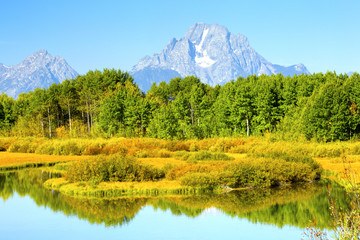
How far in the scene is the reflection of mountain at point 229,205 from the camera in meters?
18.6

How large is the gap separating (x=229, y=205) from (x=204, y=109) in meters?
50.9

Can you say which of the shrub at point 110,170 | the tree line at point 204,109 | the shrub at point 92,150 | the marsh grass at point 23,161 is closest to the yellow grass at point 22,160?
the marsh grass at point 23,161

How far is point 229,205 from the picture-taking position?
2047cm

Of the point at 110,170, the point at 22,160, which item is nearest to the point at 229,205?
the point at 110,170

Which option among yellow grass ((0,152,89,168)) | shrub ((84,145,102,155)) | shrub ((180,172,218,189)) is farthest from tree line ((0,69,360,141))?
shrub ((180,172,218,189))

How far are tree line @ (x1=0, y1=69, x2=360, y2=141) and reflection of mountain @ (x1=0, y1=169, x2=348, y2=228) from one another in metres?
26.5

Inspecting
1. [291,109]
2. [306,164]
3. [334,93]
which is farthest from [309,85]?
[306,164]

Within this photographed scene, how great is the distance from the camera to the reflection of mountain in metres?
18.6

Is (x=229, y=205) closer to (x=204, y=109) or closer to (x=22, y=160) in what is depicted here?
(x=22, y=160)

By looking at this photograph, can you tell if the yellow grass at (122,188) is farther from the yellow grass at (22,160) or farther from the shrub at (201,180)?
the yellow grass at (22,160)

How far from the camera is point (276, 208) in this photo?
19953mm

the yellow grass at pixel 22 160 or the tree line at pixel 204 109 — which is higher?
the tree line at pixel 204 109

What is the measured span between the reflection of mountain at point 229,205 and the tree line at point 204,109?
26.5 metres

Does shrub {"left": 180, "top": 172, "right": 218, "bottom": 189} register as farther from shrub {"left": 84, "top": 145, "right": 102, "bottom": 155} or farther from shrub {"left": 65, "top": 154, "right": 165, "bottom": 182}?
shrub {"left": 84, "top": 145, "right": 102, "bottom": 155}
